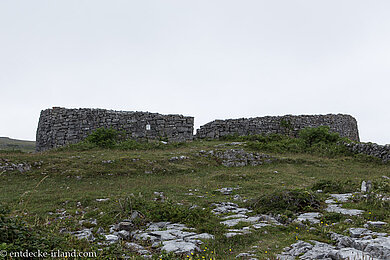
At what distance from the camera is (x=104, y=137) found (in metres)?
19.9

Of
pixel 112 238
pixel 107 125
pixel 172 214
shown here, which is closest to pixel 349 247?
pixel 172 214

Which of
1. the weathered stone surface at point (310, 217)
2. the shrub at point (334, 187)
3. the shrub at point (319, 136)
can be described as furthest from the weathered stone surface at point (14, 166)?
the shrub at point (319, 136)

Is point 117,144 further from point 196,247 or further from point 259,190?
point 196,247

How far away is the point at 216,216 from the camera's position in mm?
6871

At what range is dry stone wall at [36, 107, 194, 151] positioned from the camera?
21562mm

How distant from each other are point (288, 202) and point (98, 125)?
1862 cm

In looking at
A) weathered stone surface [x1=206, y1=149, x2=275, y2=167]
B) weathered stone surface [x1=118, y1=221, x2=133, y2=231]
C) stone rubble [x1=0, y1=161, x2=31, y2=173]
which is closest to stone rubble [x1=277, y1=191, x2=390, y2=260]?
weathered stone surface [x1=118, y1=221, x2=133, y2=231]

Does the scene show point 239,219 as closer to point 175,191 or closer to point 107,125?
point 175,191

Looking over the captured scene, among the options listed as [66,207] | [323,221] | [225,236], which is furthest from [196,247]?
[66,207]

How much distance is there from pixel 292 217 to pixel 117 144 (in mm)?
15560

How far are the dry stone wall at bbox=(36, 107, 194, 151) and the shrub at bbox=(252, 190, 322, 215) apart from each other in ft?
50.5

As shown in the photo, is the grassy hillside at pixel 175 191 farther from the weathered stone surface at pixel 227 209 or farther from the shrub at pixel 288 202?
the weathered stone surface at pixel 227 209

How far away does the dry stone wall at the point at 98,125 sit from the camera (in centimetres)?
2156

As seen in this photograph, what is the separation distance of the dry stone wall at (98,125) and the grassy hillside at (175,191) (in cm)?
303
